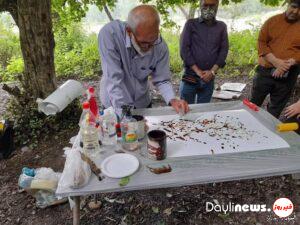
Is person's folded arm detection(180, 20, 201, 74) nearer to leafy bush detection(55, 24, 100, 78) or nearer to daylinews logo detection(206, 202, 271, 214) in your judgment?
daylinews logo detection(206, 202, 271, 214)

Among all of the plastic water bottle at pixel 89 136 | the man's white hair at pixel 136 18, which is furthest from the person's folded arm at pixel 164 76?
the plastic water bottle at pixel 89 136

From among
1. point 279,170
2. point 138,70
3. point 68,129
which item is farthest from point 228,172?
point 68,129

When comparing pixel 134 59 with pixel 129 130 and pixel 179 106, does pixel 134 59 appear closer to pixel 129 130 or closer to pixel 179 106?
pixel 179 106

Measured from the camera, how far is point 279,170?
1.57m

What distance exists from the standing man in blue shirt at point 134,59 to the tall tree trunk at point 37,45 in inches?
65.5

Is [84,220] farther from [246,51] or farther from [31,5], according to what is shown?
[246,51]

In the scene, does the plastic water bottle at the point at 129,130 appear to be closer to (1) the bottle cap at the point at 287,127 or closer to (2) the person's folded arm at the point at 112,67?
(2) the person's folded arm at the point at 112,67

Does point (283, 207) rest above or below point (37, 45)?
below

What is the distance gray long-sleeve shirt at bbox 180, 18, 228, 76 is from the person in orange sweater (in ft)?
1.48

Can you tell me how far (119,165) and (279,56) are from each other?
2.28m

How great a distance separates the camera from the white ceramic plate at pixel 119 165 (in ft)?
5.17

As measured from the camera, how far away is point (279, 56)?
294 cm

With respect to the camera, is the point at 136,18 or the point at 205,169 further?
the point at 136,18

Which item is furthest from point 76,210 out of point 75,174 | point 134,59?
point 134,59
